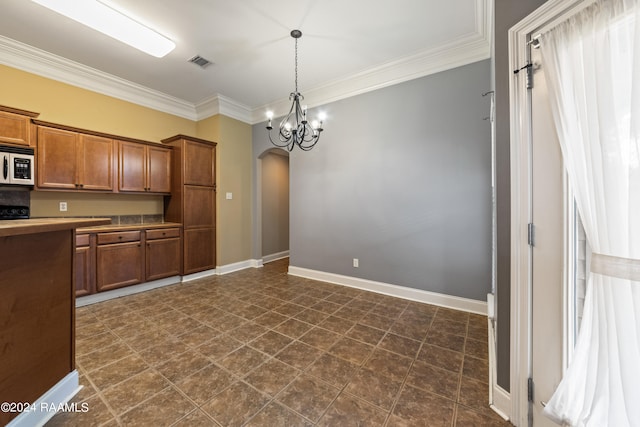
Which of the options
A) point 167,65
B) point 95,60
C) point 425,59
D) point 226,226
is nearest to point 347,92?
point 425,59

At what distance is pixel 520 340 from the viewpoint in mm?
1309

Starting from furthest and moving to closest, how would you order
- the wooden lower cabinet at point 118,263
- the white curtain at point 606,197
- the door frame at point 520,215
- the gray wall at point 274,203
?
the gray wall at point 274,203 < the wooden lower cabinet at point 118,263 < the door frame at point 520,215 < the white curtain at point 606,197

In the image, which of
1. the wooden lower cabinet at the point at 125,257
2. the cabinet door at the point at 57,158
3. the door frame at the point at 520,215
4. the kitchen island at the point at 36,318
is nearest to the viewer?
the kitchen island at the point at 36,318

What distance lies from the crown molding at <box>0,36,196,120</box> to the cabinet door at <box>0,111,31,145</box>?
872 millimetres

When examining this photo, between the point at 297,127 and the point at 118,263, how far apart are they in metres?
3.10

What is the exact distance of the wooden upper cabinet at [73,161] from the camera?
2.90m

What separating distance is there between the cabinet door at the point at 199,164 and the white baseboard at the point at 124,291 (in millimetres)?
1644

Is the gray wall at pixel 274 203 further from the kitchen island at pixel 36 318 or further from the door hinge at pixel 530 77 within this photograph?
the door hinge at pixel 530 77

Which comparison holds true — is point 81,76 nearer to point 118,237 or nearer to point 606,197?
point 118,237

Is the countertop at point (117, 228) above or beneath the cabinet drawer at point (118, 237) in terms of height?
above

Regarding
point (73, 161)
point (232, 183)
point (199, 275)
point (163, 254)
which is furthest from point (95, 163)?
point (199, 275)

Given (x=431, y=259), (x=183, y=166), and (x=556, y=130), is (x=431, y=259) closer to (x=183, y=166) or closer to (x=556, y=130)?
(x=556, y=130)

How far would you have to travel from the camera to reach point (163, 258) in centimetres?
375

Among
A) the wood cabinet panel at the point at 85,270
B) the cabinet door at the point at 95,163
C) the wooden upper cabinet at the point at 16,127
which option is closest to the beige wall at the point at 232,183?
the cabinet door at the point at 95,163
